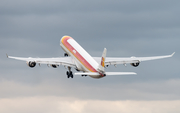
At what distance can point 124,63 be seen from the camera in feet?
389

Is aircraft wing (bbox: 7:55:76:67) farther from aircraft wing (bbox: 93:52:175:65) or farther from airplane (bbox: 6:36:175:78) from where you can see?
aircraft wing (bbox: 93:52:175:65)

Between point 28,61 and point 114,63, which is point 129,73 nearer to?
point 114,63

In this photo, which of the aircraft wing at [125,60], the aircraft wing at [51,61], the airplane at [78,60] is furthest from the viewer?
the aircraft wing at [125,60]

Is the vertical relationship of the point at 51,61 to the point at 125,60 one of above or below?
below

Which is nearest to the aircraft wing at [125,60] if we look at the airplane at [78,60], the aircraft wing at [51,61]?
the airplane at [78,60]

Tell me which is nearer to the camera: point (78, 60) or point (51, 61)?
point (78, 60)

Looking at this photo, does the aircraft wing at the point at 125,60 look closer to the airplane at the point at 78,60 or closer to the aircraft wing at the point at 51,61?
the airplane at the point at 78,60

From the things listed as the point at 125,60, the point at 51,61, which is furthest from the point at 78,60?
the point at 125,60

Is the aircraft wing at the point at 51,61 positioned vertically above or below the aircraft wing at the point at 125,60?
below

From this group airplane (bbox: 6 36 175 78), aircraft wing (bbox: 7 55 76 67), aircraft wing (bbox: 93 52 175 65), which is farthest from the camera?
aircraft wing (bbox: 93 52 175 65)

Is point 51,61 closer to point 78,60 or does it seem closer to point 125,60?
point 78,60

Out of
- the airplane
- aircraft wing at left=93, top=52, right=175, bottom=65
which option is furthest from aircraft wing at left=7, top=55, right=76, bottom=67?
aircraft wing at left=93, top=52, right=175, bottom=65

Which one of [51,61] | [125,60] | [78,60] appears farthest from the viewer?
[125,60]

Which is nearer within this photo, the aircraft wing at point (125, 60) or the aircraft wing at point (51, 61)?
the aircraft wing at point (51, 61)
